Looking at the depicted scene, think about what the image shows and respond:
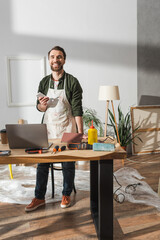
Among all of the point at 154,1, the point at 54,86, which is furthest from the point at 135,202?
the point at 154,1

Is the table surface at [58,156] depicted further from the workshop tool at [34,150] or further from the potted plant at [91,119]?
the potted plant at [91,119]

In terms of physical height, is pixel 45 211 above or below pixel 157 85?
below

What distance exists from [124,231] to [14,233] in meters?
0.97

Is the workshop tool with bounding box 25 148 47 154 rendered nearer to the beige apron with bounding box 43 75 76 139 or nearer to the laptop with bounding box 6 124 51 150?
the laptop with bounding box 6 124 51 150

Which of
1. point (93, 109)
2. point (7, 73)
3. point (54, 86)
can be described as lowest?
point (93, 109)

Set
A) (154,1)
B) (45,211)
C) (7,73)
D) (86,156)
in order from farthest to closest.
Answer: (154,1), (7,73), (45,211), (86,156)

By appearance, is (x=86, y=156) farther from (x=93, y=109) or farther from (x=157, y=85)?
(x=157, y=85)

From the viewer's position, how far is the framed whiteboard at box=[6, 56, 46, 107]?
4.34 meters

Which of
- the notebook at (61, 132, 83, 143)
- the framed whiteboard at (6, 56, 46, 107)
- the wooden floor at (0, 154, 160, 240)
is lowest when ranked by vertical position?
the wooden floor at (0, 154, 160, 240)

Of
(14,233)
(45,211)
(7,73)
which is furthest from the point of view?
(7,73)

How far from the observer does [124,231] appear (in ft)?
7.28

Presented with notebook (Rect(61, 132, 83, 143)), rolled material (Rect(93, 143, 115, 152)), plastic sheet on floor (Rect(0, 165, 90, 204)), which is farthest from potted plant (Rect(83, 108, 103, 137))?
rolled material (Rect(93, 143, 115, 152))

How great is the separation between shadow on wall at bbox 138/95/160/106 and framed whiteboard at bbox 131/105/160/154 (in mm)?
102

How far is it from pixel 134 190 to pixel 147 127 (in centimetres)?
207
